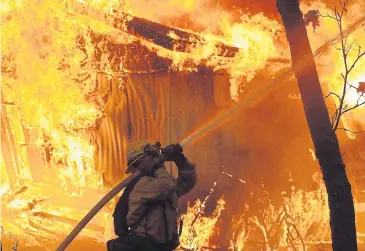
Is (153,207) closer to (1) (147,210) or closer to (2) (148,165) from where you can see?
(1) (147,210)

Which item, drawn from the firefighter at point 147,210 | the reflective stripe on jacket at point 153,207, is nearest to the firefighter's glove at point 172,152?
the firefighter at point 147,210

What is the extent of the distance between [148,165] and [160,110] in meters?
3.20

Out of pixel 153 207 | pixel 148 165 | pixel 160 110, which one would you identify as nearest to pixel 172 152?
pixel 148 165

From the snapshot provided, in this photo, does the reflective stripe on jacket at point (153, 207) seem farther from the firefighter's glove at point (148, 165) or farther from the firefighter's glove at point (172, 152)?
the firefighter's glove at point (172, 152)

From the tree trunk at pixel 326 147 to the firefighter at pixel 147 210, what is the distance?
56.7 inches

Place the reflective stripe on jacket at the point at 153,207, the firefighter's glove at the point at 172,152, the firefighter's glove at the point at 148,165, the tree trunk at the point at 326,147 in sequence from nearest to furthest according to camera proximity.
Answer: the reflective stripe on jacket at the point at 153,207 < the firefighter's glove at the point at 148,165 < the firefighter's glove at the point at 172,152 < the tree trunk at the point at 326,147

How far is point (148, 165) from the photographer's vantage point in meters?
3.83

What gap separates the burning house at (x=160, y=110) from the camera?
272 inches

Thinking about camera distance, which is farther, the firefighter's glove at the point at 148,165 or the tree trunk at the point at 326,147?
the tree trunk at the point at 326,147

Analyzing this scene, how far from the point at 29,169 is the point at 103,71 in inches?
75.6

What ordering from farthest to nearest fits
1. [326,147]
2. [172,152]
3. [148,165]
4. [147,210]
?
[326,147] → [172,152] → [148,165] → [147,210]

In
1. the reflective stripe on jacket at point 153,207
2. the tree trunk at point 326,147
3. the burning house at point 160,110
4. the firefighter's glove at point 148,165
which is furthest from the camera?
the burning house at point 160,110

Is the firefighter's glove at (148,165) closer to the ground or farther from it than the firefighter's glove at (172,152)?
closer to the ground

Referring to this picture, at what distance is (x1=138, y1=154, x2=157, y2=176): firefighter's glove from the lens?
3.83m
